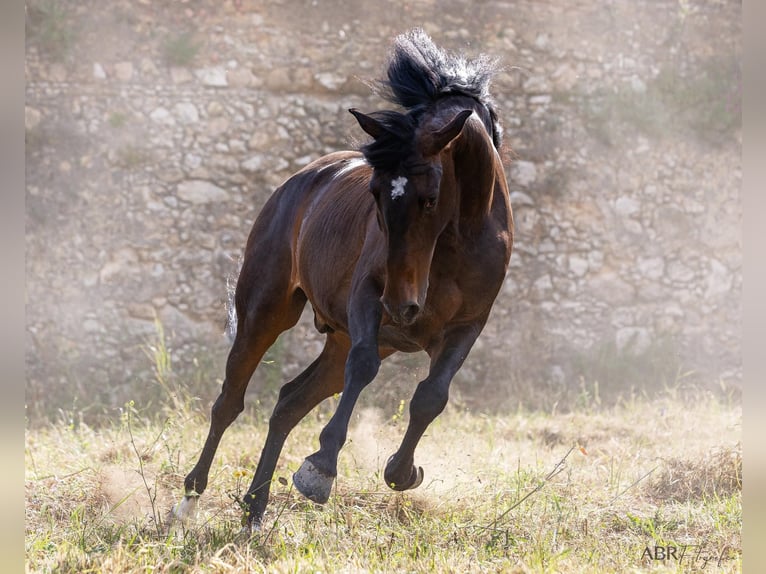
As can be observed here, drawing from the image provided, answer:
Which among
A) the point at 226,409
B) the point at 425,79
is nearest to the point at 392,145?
the point at 425,79

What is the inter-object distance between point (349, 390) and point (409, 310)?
1.48 ft

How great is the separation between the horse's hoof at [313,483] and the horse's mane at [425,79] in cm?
158

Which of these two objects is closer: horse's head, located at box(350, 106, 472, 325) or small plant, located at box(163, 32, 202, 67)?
horse's head, located at box(350, 106, 472, 325)

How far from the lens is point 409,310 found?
4.29 m

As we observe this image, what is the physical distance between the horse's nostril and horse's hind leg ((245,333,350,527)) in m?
1.56

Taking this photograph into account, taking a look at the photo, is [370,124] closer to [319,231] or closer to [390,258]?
[390,258]


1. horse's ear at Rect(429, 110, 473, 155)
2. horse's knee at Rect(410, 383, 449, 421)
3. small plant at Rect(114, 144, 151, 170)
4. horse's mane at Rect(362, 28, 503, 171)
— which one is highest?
small plant at Rect(114, 144, 151, 170)

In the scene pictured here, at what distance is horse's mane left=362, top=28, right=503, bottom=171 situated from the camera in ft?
15.7

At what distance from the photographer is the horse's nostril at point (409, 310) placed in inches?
168

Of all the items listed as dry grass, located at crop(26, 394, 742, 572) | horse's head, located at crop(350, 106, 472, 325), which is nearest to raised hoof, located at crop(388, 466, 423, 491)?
dry grass, located at crop(26, 394, 742, 572)

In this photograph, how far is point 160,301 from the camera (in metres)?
9.55

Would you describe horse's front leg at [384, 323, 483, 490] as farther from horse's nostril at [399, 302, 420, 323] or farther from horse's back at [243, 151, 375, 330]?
horse's back at [243, 151, 375, 330]

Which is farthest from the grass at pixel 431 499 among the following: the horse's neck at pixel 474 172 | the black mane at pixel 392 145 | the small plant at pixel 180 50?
the small plant at pixel 180 50

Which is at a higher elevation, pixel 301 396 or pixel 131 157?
pixel 131 157
